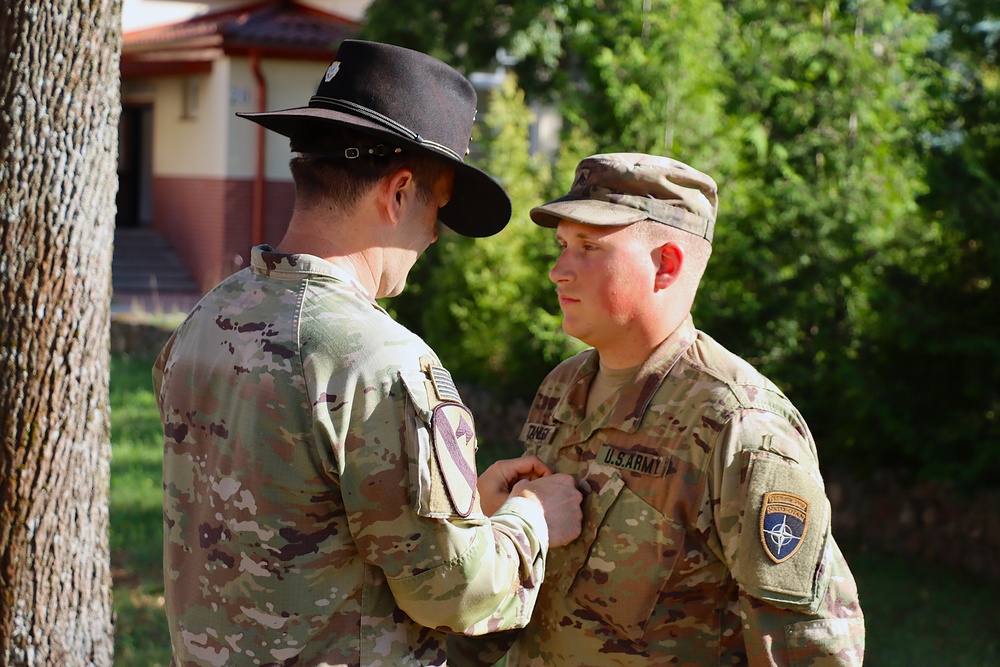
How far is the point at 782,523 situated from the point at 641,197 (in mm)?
808

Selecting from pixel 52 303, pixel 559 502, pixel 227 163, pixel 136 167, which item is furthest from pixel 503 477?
pixel 136 167

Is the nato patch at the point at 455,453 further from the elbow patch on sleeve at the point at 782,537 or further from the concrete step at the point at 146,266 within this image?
the concrete step at the point at 146,266

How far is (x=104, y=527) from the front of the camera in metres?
3.99

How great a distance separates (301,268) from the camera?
210 cm

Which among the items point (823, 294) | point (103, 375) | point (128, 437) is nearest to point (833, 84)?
point (823, 294)

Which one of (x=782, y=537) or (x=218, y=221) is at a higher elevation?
(x=782, y=537)

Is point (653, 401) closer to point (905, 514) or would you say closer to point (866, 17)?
point (905, 514)

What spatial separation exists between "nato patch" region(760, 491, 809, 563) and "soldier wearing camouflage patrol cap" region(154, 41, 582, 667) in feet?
1.53

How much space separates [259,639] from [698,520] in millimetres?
956

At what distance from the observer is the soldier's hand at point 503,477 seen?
2.54 metres

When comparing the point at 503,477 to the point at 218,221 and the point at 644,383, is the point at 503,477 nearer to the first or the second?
the point at 644,383

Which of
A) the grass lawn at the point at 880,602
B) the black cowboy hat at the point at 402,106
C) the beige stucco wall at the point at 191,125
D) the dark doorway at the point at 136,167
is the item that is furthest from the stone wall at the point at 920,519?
the dark doorway at the point at 136,167

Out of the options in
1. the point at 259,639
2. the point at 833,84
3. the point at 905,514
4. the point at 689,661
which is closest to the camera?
the point at 259,639

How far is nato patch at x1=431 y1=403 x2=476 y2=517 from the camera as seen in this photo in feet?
6.43
